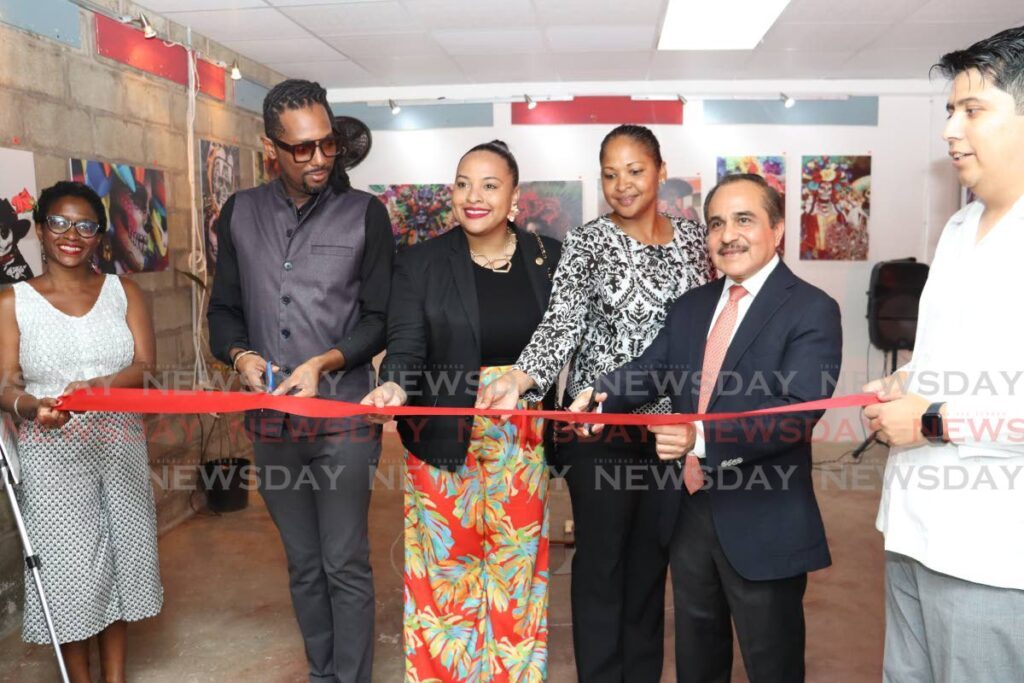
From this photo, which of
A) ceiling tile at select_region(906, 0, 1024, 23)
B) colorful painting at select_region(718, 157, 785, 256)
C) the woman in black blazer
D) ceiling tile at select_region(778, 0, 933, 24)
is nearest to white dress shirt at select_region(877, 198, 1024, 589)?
the woman in black blazer

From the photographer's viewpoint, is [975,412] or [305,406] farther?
[305,406]

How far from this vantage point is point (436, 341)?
257cm

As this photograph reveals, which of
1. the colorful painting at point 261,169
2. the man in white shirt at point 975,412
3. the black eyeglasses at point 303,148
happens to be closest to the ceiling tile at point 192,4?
the colorful painting at point 261,169

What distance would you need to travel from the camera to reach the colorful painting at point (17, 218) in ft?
11.6

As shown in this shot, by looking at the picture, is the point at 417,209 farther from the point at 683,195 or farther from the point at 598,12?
the point at 598,12

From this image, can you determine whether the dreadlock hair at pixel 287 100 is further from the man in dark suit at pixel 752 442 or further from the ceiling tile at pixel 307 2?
the ceiling tile at pixel 307 2

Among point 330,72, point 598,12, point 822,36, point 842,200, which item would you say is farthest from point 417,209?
point 842,200

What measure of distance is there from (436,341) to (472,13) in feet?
10.7

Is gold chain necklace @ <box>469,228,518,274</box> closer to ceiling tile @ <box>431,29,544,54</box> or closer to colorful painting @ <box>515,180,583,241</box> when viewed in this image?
ceiling tile @ <box>431,29,544,54</box>

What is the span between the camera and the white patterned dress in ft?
9.00

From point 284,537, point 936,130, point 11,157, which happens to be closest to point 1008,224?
point 284,537

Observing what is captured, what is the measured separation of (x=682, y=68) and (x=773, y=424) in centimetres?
526

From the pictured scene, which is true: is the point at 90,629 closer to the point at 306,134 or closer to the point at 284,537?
the point at 284,537

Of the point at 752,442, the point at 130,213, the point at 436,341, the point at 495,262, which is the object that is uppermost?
the point at 130,213
